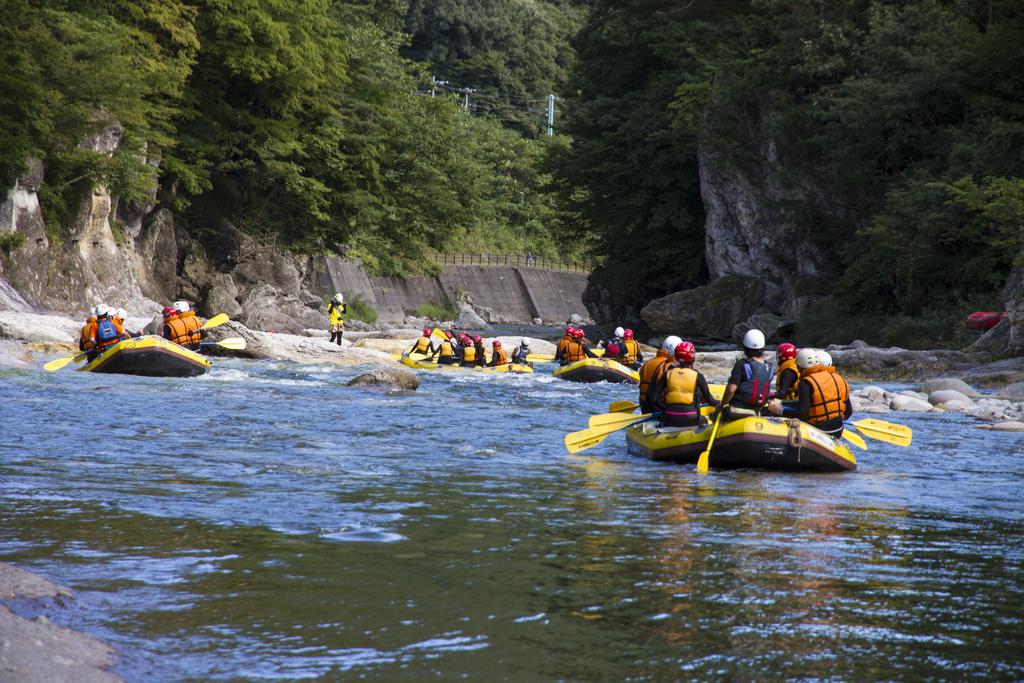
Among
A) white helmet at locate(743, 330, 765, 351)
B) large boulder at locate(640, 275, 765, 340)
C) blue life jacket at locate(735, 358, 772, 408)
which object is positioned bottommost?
blue life jacket at locate(735, 358, 772, 408)

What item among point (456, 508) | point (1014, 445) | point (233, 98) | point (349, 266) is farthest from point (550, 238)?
point (456, 508)

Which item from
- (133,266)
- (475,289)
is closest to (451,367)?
(133,266)

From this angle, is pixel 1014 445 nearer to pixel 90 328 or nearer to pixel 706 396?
pixel 706 396

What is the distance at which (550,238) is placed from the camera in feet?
236

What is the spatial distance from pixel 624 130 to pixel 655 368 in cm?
2952

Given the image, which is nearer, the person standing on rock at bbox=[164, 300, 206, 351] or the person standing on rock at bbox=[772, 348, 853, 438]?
the person standing on rock at bbox=[772, 348, 853, 438]

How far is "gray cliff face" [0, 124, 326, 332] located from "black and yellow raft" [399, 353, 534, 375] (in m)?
9.18

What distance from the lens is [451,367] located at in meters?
26.5

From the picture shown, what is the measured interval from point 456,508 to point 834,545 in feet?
8.51

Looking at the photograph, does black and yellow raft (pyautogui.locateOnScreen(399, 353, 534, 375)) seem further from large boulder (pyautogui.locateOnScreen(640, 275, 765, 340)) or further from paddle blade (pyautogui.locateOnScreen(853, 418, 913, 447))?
paddle blade (pyautogui.locateOnScreen(853, 418, 913, 447))

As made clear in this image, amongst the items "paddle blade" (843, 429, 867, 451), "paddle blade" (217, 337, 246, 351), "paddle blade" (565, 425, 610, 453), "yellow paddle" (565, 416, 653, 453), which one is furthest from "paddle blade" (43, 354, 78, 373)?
"paddle blade" (843, 429, 867, 451)

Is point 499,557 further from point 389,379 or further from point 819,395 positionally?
point 389,379

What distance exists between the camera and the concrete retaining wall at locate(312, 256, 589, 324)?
52750 mm

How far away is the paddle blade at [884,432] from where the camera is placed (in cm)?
1238
